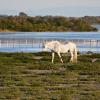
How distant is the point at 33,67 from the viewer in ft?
72.3

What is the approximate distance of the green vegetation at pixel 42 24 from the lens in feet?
401

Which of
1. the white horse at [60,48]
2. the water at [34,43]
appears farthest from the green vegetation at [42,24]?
the white horse at [60,48]

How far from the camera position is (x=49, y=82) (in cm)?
1669

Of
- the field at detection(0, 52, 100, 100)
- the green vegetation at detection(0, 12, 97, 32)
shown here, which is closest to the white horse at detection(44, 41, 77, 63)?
the field at detection(0, 52, 100, 100)

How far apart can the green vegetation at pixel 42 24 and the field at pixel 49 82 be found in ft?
317

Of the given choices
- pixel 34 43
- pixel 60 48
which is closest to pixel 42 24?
pixel 34 43

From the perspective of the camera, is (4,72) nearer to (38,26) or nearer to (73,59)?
(73,59)

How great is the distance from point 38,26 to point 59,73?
10699cm

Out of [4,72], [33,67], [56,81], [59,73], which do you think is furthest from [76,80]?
[33,67]

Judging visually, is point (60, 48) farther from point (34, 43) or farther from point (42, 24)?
point (42, 24)

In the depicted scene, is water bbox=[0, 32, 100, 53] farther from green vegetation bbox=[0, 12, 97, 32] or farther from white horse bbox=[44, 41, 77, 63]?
green vegetation bbox=[0, 12, 97, 32]

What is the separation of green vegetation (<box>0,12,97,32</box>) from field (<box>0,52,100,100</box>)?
96.7m

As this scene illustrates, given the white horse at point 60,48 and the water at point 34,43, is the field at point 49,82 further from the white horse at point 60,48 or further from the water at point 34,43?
the water at point 34,43

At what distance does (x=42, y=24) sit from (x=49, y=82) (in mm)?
108993
